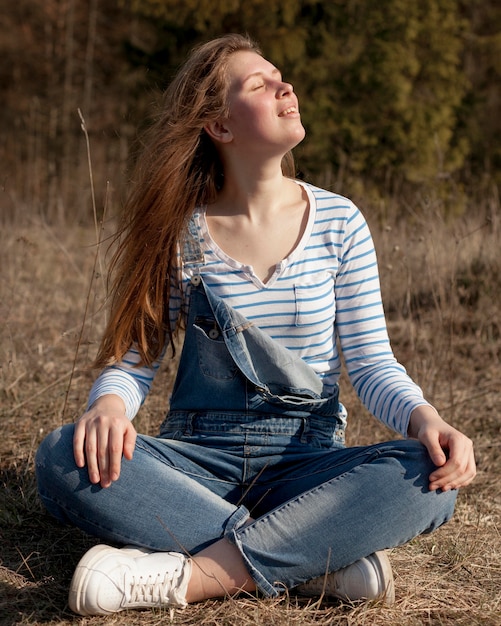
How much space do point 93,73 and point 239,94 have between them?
8.50 m

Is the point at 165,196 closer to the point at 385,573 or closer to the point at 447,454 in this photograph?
the point at 447,454

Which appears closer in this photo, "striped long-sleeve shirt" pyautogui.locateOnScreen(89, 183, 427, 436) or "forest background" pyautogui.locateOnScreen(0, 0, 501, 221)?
"striped long-sleeve shirt" pyautogui.locateOnScreen(89, 183, 427, 436)

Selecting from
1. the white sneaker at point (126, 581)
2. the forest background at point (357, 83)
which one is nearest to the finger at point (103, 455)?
the white sneaker at point (126, 581)

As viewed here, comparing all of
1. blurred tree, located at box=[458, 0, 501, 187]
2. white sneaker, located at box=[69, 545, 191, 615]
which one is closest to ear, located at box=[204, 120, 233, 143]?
white sneaker, located at box=[69, 545, 191, 615]

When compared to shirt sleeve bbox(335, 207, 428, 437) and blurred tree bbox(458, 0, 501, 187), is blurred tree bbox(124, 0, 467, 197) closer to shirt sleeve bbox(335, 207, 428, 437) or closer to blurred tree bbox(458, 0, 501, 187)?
blurred tree bbox(458, 0, 501, 187)

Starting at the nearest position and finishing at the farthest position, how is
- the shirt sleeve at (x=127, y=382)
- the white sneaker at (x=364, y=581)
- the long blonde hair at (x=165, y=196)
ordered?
1. the white sneaker at (x=364, y=581)
2. the shirt sleeve at (x=127, y=382)
3. the long blonde hair at (x=165, y=196)

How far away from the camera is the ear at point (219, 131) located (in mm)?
2168

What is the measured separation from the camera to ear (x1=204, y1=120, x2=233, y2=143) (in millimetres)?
2168

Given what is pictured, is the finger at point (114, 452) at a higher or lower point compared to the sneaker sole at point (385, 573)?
higher

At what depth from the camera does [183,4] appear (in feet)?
24.2

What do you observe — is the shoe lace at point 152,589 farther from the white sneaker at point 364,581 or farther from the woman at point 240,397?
the white sneaker at point 364,581

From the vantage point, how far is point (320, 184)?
5688mm

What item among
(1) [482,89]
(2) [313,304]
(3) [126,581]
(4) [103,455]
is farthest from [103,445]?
(1) [482,89]

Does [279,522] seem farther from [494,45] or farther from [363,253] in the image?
[494,45]
